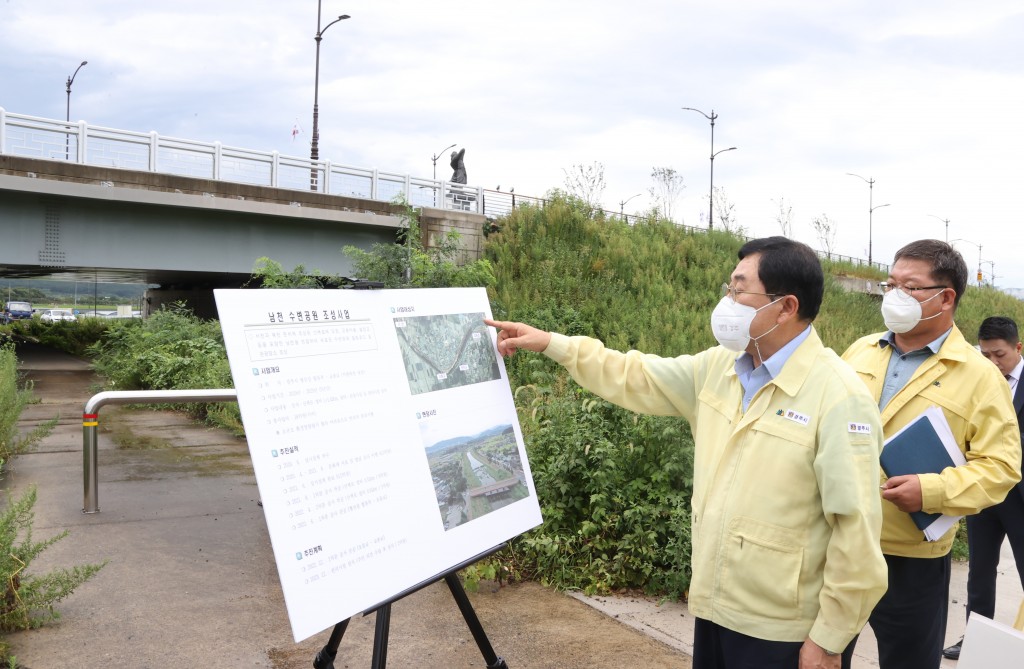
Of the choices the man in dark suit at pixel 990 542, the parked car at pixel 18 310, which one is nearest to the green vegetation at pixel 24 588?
the man in dark suit at pixel 990 542

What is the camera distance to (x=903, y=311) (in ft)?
9.95

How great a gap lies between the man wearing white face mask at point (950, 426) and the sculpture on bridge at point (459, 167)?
66.7ft

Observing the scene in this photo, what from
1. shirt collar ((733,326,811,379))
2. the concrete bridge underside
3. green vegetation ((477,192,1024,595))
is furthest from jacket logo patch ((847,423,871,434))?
the concrete bridge underside

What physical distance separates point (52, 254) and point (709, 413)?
16966 millimetres

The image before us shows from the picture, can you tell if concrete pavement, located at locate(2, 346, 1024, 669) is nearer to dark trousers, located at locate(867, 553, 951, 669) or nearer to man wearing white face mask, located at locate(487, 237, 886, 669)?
dark trousers, located at locate(867, 553, 951, 669)

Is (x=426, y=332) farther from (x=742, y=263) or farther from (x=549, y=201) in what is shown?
(x=549, y=201)

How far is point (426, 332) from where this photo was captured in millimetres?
2992

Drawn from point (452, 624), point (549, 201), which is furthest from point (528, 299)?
point (452, 624)

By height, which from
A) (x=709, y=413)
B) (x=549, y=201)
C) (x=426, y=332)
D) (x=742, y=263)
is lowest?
(x=709, y=413)

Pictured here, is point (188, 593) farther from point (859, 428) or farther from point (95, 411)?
point (859, 428)

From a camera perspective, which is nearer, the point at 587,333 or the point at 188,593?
the point at 188,593

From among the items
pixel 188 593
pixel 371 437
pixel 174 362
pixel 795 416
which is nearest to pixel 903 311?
pixel 795 416

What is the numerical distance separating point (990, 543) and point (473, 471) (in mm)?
3034

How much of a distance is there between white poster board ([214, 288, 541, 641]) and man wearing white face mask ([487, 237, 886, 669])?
2.99 ft
